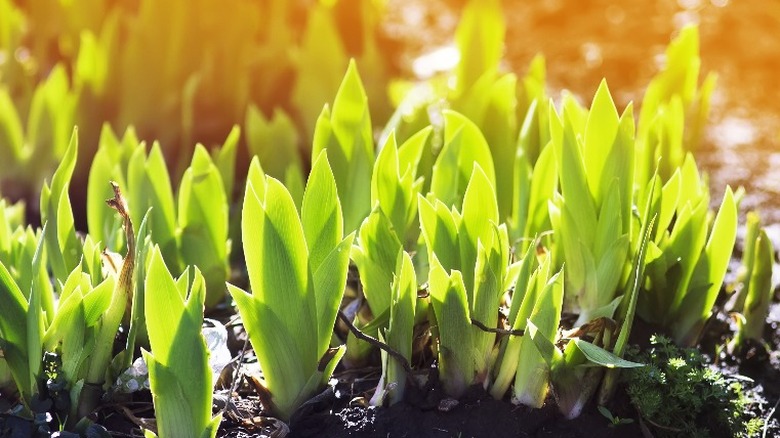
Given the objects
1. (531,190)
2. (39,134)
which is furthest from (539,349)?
(39,134)

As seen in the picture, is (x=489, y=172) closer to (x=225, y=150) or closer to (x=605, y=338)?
(x=605, y=338)

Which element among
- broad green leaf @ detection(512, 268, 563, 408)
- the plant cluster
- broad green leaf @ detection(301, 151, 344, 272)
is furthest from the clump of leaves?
broad green leaf @ detection(301, 151, 344, 272)

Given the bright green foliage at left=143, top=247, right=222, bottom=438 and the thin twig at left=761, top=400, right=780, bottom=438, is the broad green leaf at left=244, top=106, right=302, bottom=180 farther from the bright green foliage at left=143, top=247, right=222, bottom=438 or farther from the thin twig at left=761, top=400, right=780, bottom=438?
the thin twig at left=761, top=400, right=780, bottom=438

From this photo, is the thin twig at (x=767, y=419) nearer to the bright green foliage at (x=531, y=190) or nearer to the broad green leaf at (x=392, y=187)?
the bright green foliage at (x=531, y=190)

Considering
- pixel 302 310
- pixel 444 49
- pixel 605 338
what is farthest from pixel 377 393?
pixel 444 49

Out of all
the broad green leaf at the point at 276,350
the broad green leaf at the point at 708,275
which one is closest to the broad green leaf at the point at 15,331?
the broad green leaf at the point at 276,350

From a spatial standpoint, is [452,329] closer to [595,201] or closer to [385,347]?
[385,347]

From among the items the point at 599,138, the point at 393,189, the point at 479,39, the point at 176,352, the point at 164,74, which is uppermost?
the point at 479,39
